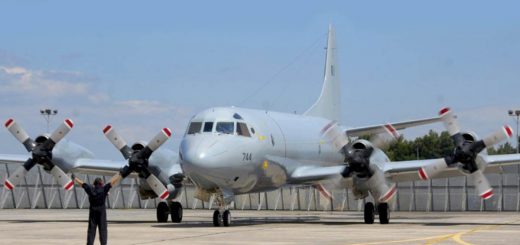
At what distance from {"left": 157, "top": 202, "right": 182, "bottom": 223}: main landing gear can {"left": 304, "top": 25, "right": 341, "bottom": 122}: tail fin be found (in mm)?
12051

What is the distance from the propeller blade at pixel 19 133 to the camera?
33.3 m

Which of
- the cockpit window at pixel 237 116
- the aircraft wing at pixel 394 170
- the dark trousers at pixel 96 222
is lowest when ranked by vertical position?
the dark trousers at pixel 96 222

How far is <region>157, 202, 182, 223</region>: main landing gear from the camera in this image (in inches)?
1334

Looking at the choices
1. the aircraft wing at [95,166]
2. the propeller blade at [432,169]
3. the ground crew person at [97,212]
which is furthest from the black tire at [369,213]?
the ground crew person at [97,212]

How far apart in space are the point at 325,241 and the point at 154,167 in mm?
12259

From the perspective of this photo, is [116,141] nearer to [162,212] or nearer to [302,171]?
[162,212]

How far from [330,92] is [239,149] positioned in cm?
1735

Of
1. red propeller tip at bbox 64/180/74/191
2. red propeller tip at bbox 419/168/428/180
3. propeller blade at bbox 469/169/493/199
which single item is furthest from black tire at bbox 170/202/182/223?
propeller blade at bbox 469/169/493/199

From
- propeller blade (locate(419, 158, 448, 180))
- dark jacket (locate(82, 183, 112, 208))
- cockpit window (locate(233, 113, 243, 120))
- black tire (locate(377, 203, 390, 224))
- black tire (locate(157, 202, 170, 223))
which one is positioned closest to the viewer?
dark jacket (locate(82, 183, 112, 208))

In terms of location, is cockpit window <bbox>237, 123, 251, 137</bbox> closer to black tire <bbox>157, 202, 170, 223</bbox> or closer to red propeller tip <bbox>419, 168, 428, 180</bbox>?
black tire <bbox>157, 202, 170, 223</bbox>

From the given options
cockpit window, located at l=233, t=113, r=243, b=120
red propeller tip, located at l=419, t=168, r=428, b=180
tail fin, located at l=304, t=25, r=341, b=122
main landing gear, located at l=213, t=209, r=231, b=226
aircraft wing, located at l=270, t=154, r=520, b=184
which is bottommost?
main landing gear, located at l=213, t=209, r=231, b=226

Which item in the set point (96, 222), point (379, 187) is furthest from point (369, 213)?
point (96, 222)

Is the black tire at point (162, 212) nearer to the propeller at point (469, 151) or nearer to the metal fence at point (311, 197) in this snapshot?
the propeller at point (469, 151)

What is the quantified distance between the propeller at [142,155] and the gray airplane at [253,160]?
36 mm
